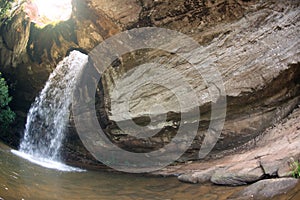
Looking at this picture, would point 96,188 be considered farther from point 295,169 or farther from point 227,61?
point 227,61

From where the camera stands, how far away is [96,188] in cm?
506

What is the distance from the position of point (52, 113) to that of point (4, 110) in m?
2.01

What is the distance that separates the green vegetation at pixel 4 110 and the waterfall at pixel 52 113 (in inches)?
23.8

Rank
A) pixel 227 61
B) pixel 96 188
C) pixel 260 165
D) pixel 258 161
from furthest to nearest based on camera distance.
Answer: pixel 227 61, pixel 96 188, pixel 258 161, pixel 260 165

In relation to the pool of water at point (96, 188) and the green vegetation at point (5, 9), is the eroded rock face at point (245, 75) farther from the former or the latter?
the green vegetation at point (5, 9)

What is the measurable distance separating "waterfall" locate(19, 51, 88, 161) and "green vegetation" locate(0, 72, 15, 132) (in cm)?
61

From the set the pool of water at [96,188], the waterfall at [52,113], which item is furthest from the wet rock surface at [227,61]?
the waterfall at [52,113]

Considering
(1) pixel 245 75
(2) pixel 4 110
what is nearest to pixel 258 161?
(1) pixel 245 75

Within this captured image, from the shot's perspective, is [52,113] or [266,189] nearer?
[266,189]

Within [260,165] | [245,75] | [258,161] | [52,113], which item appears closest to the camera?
[260,165]

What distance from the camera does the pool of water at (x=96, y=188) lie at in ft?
13.5

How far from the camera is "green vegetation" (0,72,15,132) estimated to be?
31.4ft

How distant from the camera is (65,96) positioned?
866cm

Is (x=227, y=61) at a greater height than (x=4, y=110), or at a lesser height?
greater
